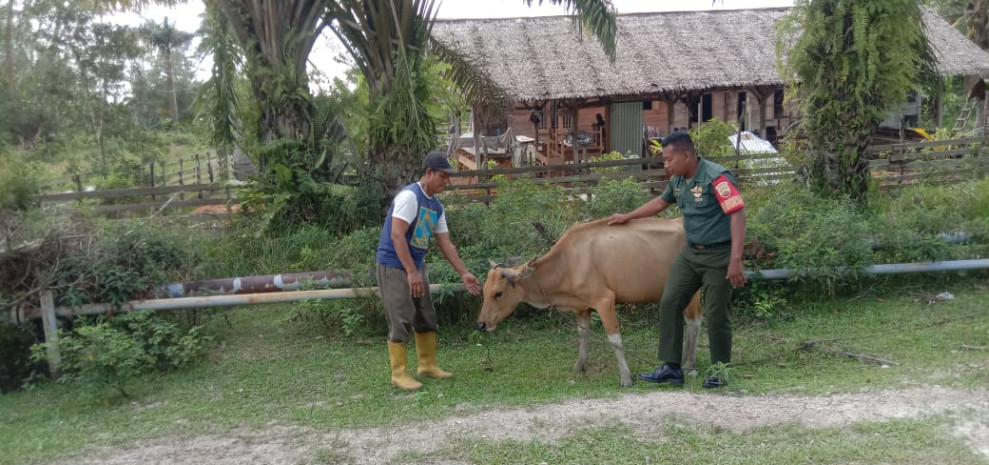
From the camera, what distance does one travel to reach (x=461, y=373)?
686cm

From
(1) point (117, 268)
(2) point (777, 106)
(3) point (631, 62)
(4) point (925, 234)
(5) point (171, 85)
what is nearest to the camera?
(1) point (117, 268)

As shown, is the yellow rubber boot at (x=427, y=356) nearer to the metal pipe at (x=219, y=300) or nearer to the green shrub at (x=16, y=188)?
the metal pipe at (x=219, y=300)

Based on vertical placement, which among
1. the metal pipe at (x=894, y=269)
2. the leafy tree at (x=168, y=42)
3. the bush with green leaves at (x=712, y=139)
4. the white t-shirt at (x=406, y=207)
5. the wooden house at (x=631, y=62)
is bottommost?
the metal pipe at (x=894, y=269)

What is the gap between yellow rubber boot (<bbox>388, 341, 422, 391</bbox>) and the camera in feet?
20.9

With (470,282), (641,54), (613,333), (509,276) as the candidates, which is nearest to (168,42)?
(641,54)

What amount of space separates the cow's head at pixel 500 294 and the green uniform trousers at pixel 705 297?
1.17m

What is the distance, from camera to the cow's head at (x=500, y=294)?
6.39m

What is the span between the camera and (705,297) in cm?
607

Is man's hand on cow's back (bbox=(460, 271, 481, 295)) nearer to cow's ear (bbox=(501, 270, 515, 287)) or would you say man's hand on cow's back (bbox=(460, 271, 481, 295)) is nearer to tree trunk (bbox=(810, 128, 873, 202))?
cow's ear (bbox=(501, 270, 515, 287))

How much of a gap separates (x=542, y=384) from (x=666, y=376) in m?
0.98

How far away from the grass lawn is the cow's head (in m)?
0.54

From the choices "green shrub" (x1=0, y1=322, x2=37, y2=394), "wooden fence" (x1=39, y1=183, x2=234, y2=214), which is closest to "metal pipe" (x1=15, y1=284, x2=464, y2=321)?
"green shrub" (x1=0, y1=322, x2=37, y2=394)

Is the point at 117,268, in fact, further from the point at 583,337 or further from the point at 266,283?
the point at 583,337

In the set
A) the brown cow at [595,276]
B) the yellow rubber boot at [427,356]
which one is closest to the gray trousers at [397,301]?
the yellow rubber boot at [427,356]
